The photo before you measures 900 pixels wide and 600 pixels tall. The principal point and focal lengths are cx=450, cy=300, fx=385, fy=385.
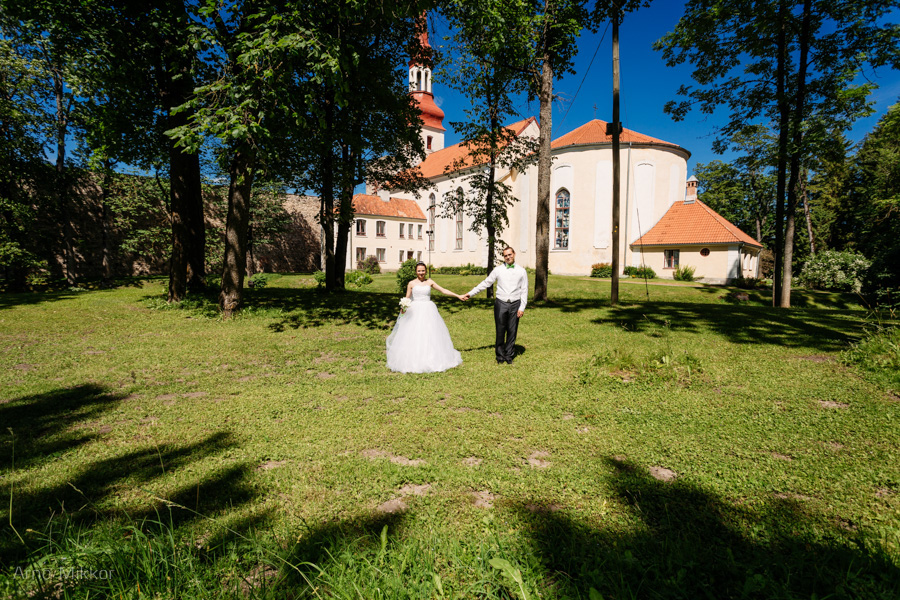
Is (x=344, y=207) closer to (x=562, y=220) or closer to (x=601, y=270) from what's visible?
(x=601, y=270)

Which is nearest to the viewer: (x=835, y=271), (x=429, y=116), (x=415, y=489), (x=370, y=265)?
(x=415, y=489)

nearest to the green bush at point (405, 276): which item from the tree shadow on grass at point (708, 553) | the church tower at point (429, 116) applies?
the tree shadow on grass at point (708, 553)

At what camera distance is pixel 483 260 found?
37.4 meters

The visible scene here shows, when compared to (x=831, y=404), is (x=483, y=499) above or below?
below

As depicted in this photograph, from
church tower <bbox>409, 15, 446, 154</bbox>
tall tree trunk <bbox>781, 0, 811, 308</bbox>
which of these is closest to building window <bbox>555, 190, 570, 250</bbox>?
tall tree trunk <bbox>781, 0, 811, 308</bbox>

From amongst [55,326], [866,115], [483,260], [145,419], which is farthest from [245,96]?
[483,260]

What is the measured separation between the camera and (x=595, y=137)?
3247 cm

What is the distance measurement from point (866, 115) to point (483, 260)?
2618cm

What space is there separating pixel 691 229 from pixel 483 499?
3392 centimetres

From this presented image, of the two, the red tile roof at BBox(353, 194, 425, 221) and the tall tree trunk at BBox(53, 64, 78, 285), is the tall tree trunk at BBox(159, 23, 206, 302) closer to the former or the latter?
the tall tree trunk at BBox(53, 64, 78, 285)

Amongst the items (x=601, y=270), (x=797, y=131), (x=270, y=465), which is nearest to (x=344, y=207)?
(x=270, y=465)

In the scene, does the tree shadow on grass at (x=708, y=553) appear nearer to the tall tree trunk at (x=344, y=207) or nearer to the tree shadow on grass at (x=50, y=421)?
the tree shadow on grass at (x=50, y=421)

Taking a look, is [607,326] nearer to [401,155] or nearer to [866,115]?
[401,155]

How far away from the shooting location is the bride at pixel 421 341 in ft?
22.6
